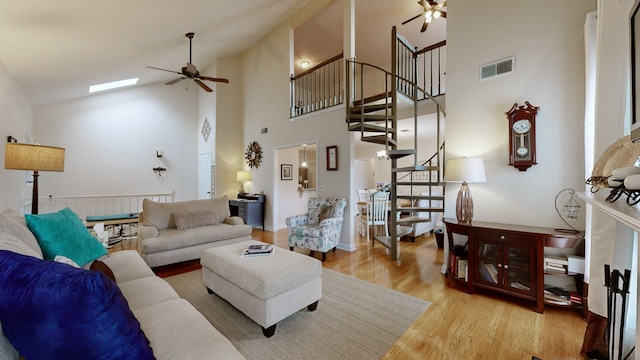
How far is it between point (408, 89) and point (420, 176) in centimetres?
352

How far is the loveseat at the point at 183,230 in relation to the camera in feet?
10.8

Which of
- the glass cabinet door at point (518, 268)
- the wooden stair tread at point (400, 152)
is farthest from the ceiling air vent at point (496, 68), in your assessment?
the glass cabinet door at point (518, 268)

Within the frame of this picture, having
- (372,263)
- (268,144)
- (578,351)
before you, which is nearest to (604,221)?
(578,351)

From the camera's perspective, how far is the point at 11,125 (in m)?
3.55

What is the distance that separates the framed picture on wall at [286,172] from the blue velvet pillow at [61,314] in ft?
18.3

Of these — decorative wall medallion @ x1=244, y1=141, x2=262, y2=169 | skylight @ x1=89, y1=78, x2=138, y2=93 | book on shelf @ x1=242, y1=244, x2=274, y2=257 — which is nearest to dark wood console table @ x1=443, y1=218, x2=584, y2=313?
book on shelf @ x1=242, y1=244, x2=274, y2=257

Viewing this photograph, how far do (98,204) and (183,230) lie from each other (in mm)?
4121

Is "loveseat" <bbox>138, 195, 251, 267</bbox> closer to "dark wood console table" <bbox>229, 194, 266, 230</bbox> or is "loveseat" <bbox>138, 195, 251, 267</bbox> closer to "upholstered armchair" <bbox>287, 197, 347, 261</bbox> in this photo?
"upholstered armchair" <bbox>287, 197, 347, 261</bbox>

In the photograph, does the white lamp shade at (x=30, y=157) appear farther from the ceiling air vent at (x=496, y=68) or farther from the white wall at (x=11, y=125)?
the ceiling air vent at (x=496, y=68)

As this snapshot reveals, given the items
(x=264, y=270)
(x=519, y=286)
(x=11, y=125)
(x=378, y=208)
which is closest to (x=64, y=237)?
(x=264, y=270)

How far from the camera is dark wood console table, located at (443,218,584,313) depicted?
7.63ft

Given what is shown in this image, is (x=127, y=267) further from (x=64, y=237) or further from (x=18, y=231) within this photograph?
(x=18, y=231)

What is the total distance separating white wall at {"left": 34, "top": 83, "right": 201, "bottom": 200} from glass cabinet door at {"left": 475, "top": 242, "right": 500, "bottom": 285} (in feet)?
23.6

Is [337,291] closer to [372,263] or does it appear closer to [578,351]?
[372,263]
